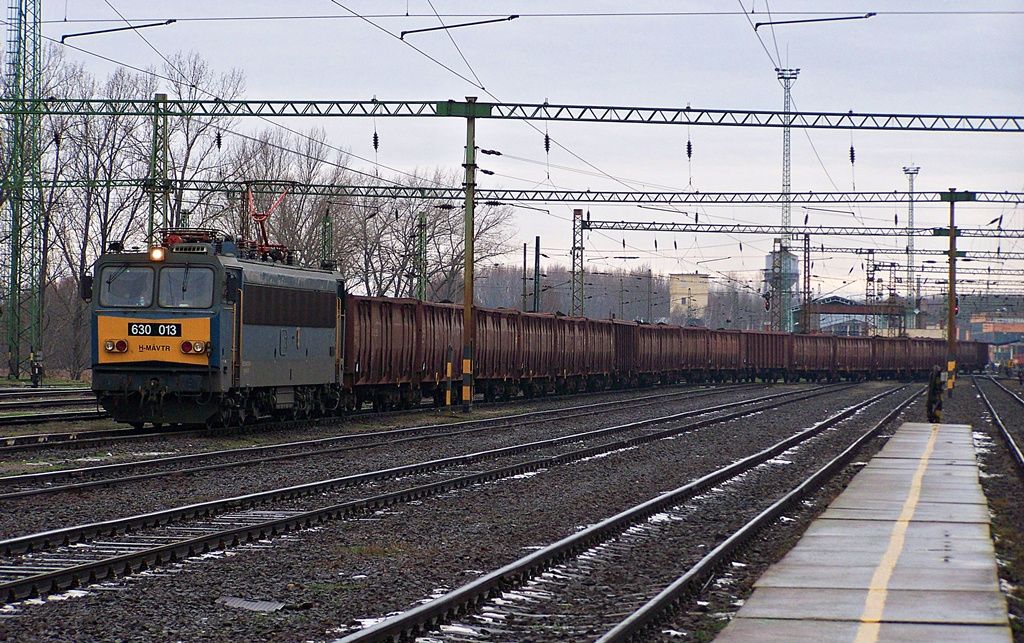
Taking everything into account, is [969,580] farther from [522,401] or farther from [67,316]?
[67,316]

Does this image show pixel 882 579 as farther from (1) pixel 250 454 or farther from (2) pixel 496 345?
(2) pixel 496 345

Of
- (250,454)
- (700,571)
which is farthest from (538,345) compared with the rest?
(700,571)

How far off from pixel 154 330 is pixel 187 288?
918 mm

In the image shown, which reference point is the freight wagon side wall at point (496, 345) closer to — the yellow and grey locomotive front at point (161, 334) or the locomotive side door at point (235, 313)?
the locomotive side door at point (235, 313)

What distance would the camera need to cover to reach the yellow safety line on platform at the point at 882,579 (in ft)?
24.2

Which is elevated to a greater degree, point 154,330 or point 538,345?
point 154,330

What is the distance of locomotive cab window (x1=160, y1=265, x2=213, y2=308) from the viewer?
809 inches

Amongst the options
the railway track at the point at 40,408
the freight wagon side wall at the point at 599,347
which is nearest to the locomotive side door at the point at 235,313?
the railway track at the point at 40,408

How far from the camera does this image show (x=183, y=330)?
20.4 m

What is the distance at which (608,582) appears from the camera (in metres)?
9.48

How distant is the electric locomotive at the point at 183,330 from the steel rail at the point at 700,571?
33.3ft

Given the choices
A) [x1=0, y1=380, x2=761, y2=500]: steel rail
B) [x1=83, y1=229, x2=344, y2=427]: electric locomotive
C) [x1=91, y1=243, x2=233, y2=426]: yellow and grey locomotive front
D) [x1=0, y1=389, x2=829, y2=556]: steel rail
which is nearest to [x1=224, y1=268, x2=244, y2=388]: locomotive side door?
[x1=83, y1=229, x2=344, y2=427]: electric locomotive

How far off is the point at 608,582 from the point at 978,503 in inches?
278

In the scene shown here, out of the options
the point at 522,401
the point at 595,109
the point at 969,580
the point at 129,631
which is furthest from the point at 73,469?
the point at 522,401
